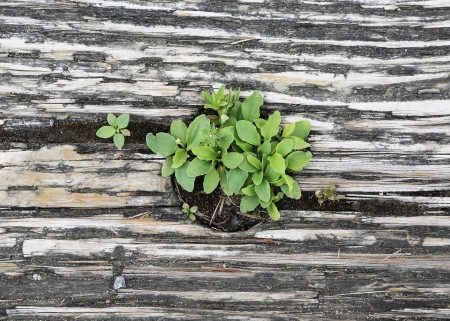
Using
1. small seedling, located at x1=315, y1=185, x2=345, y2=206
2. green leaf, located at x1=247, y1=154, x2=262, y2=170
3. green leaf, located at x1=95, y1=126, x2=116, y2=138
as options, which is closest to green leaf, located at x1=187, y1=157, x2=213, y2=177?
green leaf, located at x1=247, y1=154, x2=262, y2=170

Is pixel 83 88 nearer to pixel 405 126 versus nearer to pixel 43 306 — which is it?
pixel 43 306

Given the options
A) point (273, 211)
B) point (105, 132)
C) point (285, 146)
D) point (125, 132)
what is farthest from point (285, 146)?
point (105, 132)

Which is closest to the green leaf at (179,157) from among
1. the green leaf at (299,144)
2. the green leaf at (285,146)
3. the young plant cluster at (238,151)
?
the young plant cluster at (238,151)

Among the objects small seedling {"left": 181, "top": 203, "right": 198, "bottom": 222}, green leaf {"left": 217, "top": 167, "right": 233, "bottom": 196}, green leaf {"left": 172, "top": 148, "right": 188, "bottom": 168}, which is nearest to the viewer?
green leaf {"left": 172, "top": 148, "right": 188, "bottom": 168}

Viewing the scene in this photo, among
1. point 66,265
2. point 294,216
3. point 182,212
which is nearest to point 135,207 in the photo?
point 182,212

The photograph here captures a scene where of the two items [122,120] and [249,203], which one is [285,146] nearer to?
[249,203]

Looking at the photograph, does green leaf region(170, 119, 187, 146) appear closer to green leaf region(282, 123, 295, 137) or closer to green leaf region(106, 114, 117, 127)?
green leaf region(106, 114, 117, 127)
